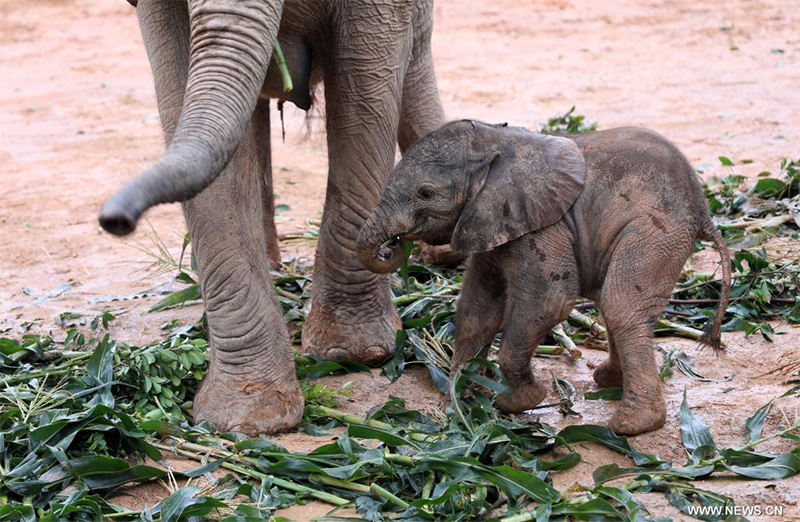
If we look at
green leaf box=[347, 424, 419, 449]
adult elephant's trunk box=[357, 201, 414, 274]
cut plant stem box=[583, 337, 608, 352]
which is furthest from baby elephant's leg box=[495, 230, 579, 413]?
cut plant stem box=[583, 337, 608, 352]

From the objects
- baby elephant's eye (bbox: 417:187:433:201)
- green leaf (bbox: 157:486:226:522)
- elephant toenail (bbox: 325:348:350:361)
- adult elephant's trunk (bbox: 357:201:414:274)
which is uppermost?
baby elephant's eye (bbox: 417:187:433:201)

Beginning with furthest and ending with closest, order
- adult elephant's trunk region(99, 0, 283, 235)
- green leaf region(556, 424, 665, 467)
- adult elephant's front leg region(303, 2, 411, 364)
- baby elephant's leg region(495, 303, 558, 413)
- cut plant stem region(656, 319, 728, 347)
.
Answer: cut plant stem region(656, 319, 728, 347), adult elephant's front leg region(303, 2, 411, 364), baby elephant's leg region(495, 303, 558, 413), green leaf region(556, 424, 665, 467), adult elephant's trunk region(99, 0, 283, 235)

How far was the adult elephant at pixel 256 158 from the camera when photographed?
3.45m

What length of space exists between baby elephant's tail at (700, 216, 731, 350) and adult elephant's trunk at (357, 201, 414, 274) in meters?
1.05

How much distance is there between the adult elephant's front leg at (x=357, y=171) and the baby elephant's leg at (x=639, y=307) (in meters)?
1.13

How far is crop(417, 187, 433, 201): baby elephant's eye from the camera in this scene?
12.7 feet

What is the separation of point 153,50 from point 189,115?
3.47 feet

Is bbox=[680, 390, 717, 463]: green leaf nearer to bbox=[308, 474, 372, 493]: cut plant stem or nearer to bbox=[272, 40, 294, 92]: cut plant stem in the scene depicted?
bbox=[308, 474, 372, 493]: cut plant stem

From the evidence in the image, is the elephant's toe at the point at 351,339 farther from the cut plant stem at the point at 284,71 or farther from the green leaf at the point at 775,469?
the green leaf at the point at 775,469

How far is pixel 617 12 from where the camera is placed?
14.9 m

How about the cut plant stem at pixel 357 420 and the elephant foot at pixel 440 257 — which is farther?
the elephant foot at pixel 440 257

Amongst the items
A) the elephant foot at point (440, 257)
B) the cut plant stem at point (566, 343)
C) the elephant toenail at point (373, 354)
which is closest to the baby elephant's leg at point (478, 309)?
the elephant toenail at point (373, 354)

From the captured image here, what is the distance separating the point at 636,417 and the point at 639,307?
0.38m

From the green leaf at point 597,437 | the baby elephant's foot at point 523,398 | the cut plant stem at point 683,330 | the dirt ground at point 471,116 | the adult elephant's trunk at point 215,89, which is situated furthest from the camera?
the cut plant stem at point 683,330
